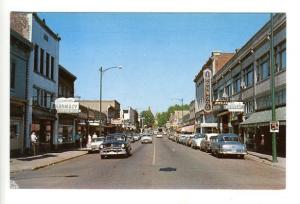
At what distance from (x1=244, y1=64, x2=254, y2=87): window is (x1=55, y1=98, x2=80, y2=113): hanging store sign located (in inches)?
681

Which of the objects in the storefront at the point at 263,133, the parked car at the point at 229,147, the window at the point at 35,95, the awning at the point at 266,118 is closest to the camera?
the awning at the point at 266,118

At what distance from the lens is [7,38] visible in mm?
11586

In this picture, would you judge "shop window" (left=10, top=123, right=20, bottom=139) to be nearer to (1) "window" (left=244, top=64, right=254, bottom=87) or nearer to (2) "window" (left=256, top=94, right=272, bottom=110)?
(2) "window" (left=256, top=94, right=272, bottom=110)

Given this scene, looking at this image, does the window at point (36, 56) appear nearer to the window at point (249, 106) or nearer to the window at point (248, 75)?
the window at point (248, 75)

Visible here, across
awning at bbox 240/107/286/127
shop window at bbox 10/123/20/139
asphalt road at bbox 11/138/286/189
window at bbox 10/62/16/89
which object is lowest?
asphalt road at bbox 11/138/286/189

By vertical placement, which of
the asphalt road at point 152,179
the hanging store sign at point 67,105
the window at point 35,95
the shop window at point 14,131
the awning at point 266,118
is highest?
the window at point 35,95

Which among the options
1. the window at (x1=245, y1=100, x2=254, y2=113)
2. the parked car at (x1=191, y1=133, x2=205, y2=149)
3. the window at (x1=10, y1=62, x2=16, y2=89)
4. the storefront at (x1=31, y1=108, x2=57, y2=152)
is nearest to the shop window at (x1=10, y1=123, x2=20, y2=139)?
the window at (x1=10, y1=62, x2=16, y2=89)

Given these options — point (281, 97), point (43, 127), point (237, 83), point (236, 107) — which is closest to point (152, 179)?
point (281, 97)

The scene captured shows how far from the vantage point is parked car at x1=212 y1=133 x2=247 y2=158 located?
28766 mm

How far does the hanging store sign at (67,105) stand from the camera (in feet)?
108

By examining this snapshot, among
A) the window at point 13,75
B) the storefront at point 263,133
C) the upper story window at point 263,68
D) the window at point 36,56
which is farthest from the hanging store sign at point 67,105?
the upper story window at point 263,68

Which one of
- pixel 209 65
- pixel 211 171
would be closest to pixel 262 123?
pixel 211 171

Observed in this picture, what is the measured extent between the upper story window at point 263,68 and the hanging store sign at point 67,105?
50.6ft
